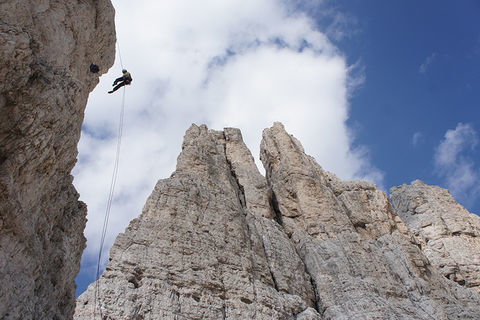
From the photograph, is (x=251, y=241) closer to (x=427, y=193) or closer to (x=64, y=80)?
(x=64, y=80)

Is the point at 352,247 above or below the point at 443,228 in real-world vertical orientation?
below

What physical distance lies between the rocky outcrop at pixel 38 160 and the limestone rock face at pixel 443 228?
32100mm

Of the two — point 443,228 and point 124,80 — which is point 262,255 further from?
point 443,228

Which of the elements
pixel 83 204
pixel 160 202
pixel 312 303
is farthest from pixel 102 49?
pixel 312 303

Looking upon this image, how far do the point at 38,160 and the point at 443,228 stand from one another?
38.9 metres

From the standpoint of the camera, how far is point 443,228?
38781 millimetres

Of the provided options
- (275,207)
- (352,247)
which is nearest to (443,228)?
(352,247)

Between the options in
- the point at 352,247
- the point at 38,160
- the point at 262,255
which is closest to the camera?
the point at 38,160

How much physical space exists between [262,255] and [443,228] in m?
22.3

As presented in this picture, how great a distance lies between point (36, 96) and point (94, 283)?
41.6 feet

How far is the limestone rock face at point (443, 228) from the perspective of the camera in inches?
1326

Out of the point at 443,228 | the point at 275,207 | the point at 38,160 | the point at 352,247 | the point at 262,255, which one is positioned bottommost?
the point at 38,160

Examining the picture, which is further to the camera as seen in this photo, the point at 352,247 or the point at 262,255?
the point at 352,247

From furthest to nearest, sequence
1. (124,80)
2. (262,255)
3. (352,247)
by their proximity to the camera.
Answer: (352,247) → (262,255) → (124,80)
